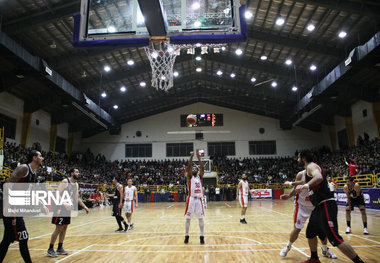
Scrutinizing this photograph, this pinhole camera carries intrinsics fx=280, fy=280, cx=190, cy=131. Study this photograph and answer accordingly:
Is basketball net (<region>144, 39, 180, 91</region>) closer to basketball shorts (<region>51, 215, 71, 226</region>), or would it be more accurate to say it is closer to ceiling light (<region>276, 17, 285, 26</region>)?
basketball shorts (<region>51, 215, 71, 226</region>)

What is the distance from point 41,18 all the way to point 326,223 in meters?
17.2

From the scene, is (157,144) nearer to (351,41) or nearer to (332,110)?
(332,110)

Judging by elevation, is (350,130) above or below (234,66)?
below

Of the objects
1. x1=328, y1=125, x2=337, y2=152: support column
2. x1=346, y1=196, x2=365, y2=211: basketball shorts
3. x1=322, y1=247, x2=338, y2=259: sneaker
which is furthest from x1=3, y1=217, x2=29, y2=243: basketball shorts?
x1=328, y1=125, x2=337, y2=152: support column

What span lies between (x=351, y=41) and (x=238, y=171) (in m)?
18.7

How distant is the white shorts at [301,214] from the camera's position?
5297mm

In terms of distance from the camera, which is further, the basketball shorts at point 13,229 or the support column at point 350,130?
the support column at point 350,130

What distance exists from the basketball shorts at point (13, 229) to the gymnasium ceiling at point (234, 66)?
1404 centimetres

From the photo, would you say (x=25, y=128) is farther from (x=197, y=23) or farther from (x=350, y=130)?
(x=350, y=130)

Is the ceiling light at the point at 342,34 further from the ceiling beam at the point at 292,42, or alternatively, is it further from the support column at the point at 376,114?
the support column at the point at 376,114

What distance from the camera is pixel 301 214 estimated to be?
538 cm

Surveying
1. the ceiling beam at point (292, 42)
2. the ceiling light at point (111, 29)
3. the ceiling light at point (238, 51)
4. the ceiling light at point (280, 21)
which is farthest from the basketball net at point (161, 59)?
the ceiling light at point (238, 51)

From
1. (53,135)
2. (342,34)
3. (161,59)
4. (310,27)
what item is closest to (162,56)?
(161,59)

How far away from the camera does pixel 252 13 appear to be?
59.3ft
